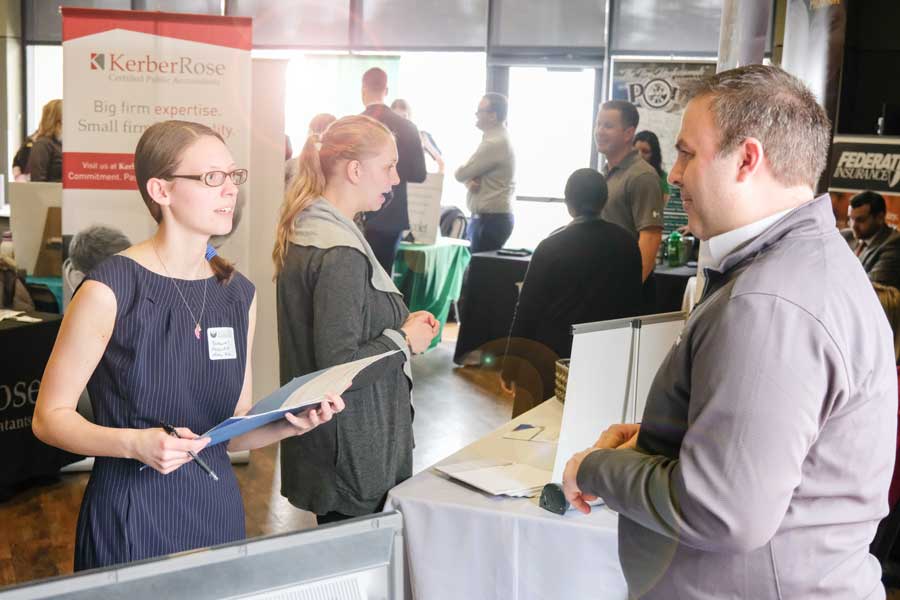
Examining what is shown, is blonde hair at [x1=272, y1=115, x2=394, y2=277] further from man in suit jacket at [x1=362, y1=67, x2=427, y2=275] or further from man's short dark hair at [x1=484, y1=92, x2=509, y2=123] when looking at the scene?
man's short dark hair at [x1=484, y1=92, x2=509, y2=123]

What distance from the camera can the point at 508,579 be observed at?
188cm

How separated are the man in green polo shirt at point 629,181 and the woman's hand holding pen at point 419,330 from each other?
212 cm

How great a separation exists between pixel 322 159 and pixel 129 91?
186 cm

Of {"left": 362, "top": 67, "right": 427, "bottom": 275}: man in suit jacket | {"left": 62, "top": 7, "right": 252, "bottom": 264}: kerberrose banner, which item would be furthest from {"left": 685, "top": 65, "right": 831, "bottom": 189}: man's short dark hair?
{"left": 362, "top": 67, "right": 427, "bottom": 275}: man in suit jacket

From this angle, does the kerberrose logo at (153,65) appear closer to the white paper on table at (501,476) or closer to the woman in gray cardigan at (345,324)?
the woman in gray cardigan at (345,324)

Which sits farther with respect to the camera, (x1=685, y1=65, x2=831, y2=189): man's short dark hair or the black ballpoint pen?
the black ballpoint pen

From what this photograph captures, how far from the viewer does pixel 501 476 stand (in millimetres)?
2051

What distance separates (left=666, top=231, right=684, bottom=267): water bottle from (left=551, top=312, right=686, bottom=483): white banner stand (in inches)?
154

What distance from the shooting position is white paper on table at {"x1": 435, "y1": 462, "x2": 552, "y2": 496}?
1973 mm

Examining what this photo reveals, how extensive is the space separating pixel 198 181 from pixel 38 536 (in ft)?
7.89

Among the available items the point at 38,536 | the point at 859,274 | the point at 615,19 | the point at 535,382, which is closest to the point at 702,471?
the point at 859,274

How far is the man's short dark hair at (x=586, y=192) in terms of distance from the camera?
3.02m

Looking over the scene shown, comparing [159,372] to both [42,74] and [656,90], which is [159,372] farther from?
[42,74]

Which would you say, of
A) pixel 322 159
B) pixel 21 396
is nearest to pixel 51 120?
pixel 21 396
